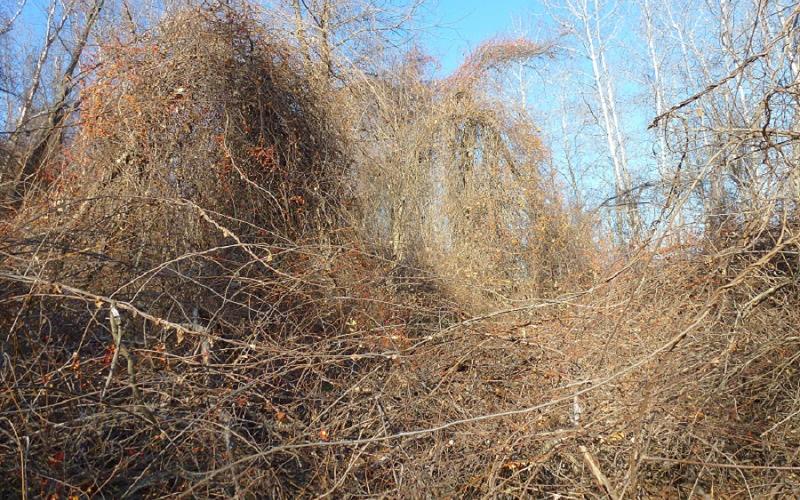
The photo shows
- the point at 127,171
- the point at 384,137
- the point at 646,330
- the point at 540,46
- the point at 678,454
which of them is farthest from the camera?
the point at 540,46

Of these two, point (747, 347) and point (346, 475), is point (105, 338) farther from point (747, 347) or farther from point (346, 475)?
point (747, 347)

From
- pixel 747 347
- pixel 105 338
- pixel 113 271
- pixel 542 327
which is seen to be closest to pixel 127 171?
pixel 113 271

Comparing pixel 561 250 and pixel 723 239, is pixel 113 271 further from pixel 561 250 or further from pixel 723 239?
pixel 561 250

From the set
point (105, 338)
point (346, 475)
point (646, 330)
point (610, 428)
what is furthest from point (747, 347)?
point (105, 338)

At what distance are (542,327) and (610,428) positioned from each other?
3.55 feet

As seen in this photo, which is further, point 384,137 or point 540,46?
point 540,46

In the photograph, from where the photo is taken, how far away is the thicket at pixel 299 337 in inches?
118

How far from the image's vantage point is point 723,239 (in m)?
4.10

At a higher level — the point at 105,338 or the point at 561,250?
the point at 561,250

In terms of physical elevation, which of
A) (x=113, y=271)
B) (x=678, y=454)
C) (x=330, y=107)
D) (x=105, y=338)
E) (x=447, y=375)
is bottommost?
(x=678, y=454)

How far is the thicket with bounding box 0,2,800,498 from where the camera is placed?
118 inches

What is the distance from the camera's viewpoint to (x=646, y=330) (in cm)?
370

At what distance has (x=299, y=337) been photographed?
388 cm

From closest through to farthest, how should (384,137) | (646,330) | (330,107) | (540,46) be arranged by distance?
(646,330)
(330,107)
(384,137)
(540,46)
